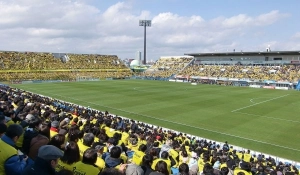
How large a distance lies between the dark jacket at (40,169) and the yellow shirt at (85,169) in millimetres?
641

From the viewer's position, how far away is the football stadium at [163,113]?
24.7 feet

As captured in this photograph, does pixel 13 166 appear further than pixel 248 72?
No

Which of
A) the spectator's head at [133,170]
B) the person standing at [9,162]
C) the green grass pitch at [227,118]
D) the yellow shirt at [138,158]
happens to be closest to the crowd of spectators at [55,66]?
the green grass pitch at [227,118]

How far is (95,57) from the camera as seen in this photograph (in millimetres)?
103500

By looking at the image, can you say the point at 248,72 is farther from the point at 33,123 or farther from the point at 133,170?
the point at 133,170

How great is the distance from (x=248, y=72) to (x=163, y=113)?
53.5 metres

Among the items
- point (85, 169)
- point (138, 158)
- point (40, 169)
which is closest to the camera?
point (40, 169)

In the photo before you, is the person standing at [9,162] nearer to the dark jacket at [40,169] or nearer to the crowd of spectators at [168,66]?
the dark jacket at [40,169]

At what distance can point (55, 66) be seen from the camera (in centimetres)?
8762

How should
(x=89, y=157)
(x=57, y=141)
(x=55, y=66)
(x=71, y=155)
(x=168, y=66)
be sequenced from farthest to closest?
(x=168, y=66), (x=55, y=66), (x=57, y=141), (x=71, y=155), (x=89, y=157)

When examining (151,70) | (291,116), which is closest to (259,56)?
(151,70)

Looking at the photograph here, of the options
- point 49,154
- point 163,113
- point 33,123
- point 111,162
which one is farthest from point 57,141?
point 163,113

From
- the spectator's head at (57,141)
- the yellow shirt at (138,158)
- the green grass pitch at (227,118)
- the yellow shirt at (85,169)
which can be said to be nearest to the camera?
the yellow shirt at (85,169)

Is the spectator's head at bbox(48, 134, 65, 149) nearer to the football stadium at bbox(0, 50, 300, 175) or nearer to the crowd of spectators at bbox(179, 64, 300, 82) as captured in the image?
the football stadium at bbox(0, 50, 300, 175)
